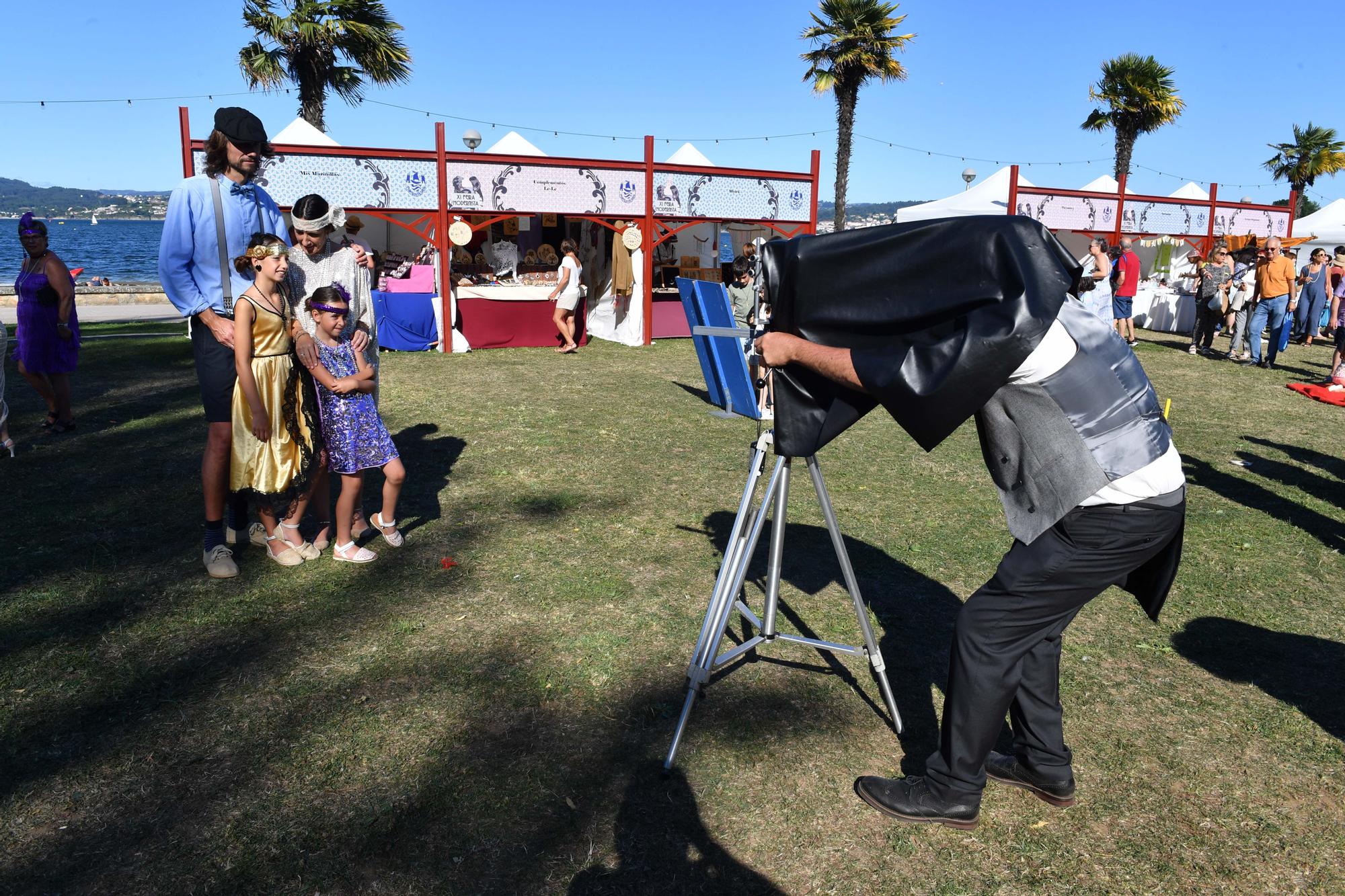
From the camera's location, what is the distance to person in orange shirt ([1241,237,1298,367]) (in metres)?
12.8

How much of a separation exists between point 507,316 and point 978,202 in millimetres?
12082

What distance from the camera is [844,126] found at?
2717 cm

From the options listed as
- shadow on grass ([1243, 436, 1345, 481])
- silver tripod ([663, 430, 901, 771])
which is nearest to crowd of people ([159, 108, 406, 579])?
silver tripod ([663, 430, 901, 771])

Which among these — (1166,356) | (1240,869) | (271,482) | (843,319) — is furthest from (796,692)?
(1166,356)

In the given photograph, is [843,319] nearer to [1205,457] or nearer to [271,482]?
[271,482]

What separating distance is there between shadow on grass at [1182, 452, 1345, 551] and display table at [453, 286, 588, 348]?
9.27m

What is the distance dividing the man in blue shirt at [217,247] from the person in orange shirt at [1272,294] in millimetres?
13771

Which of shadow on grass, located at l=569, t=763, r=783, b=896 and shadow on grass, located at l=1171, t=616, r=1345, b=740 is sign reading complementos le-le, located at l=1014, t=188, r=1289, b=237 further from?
shadow on grass, located at l=569, t=763, r=783, b=896

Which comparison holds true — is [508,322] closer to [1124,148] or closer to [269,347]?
[269,347]

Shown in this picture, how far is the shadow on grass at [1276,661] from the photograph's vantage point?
354 centimetres

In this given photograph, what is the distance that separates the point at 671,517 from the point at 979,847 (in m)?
3.20

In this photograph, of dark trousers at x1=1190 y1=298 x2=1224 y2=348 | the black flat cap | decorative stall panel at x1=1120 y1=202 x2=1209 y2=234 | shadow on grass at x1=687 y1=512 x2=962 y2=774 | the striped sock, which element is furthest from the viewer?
decorative stall panel at x1=1120 y1=202 x2=1209 y2=234

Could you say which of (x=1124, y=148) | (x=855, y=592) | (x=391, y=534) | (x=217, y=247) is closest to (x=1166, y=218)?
(x=1124, y=148)

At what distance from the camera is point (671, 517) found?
5613mm
